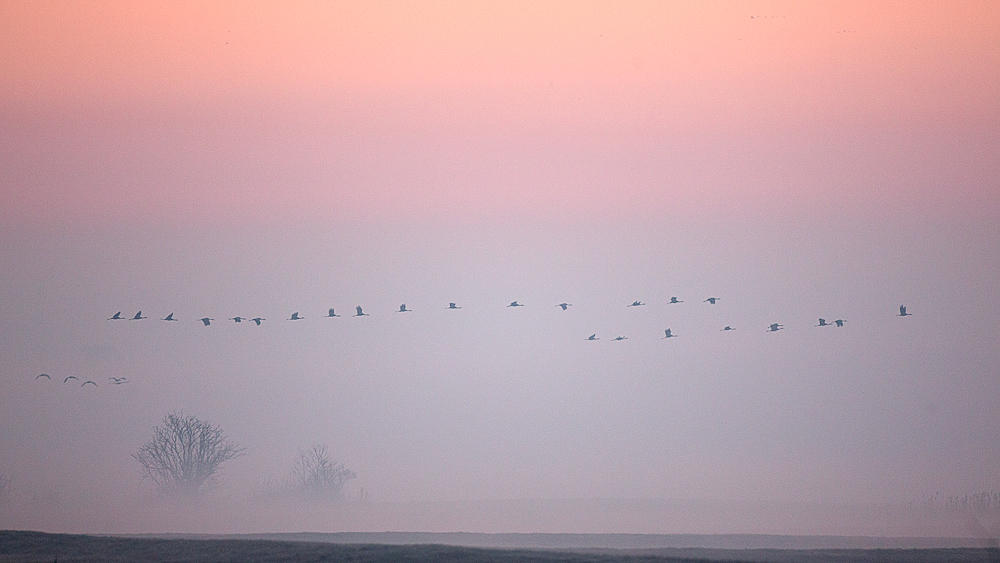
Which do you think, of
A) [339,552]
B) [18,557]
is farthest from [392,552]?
[18,557]

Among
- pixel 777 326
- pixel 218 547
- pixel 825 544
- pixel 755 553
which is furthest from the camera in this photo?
pixel 777 326

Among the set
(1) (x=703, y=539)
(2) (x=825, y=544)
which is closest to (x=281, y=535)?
(1) (x=703, y=539)

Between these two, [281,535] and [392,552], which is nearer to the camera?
[392,552]

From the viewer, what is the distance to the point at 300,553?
30797 mm

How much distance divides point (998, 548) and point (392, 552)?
80.1 feet

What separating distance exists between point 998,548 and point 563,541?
19435mm

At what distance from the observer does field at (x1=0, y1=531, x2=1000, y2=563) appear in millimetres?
30234

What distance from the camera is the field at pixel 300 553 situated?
3023 cm

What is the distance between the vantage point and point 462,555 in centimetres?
3033

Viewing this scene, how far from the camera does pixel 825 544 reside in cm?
4347

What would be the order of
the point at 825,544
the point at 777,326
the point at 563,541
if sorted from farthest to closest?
the point at 777,326
the point at 563,541
the point at 825,544

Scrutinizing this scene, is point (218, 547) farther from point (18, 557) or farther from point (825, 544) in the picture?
point (825, 544)

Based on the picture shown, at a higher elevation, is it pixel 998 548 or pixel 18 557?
pixel 18 557

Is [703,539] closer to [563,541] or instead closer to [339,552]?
[563,541]
